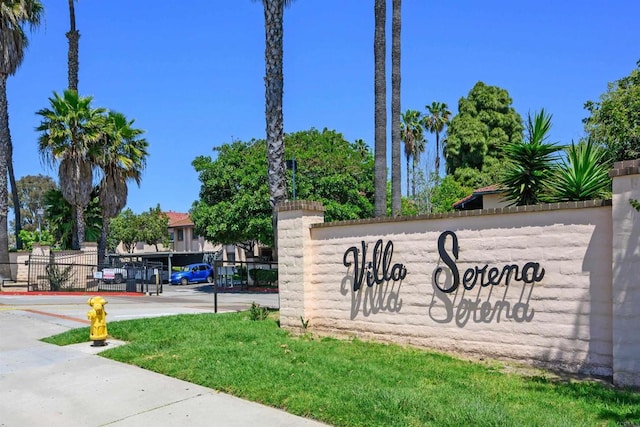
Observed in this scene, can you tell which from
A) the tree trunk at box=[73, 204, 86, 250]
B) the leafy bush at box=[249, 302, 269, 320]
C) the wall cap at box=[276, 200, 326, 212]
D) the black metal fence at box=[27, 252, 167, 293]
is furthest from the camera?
the tree trunk at box=[73, 204, 86, 250]

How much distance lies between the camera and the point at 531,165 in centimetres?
857

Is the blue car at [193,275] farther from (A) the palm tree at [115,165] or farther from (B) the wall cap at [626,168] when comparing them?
(B) the wall cap at [626,168]

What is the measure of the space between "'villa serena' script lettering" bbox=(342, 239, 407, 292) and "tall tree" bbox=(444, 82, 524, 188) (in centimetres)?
3107

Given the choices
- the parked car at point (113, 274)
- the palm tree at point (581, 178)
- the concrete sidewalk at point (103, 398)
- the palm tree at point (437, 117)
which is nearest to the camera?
the concrete sidewalk at point (103, 398)

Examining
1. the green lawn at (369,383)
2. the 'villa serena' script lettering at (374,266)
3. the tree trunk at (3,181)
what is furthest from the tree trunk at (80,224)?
the 'villa serena' script lettering at (374,266)

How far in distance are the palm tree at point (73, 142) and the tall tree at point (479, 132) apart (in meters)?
25.1

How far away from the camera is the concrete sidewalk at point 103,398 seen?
5.52m

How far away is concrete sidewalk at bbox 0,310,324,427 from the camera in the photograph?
5.52 m

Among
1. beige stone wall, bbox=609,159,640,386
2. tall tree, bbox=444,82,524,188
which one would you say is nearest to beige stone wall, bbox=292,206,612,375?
beige stone wall, bbox=609,159,640,386

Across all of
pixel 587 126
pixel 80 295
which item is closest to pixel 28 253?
pixel 80 295

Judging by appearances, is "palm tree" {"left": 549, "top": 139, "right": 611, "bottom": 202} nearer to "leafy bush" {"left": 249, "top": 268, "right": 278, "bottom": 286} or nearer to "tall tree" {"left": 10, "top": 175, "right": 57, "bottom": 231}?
"leafy bush" {"left": 249, "top": 268, "right": 278, "bottom": 286}

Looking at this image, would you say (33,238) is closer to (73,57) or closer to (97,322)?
(73,57)

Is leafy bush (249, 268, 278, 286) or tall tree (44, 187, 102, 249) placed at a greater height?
tall tree (44, 187, 102, 249)

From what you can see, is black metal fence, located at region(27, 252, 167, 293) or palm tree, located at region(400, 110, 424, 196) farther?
palm tree, located at region(400, 110, 424, 196)
